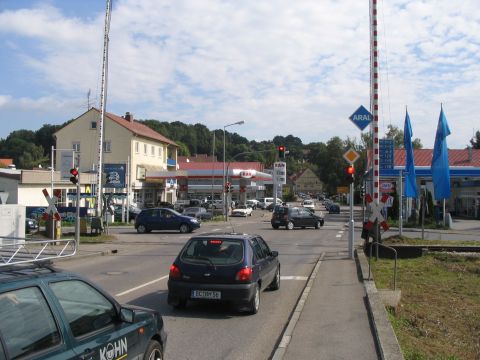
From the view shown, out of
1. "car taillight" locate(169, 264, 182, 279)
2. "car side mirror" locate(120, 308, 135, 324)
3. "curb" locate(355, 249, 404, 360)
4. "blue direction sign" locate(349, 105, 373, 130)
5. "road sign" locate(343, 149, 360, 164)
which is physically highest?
"blue direction sign" locate(349, 105, 373, 130)

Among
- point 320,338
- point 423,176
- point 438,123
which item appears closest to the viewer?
point 320,338

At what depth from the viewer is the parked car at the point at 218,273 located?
923 cm

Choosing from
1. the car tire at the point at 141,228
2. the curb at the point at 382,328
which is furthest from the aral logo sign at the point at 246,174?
the curb at the point at 382,328

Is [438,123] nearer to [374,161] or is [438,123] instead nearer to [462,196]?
[374,161]

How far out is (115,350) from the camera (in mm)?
4461

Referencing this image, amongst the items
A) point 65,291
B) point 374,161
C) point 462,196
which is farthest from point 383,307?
point 462,196

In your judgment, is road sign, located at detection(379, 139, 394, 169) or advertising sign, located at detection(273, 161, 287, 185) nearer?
road sign, located at detection(379, 139, 394, 169)

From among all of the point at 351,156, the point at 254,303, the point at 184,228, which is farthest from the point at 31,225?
the point at 254,303

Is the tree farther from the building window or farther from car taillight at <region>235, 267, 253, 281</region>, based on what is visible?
car taillight at <region>235, 267, 253, 281</region>

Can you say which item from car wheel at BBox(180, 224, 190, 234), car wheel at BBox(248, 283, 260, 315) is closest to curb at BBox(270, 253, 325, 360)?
car wheel at BBox(248, 283, 260, 315)

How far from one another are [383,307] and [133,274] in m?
7.77

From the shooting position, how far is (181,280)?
31.0 ft

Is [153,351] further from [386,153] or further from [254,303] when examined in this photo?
[386,153]

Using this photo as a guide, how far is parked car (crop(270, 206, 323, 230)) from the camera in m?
38.1
